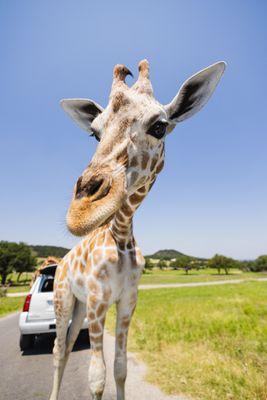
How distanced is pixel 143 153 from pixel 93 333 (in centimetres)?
189

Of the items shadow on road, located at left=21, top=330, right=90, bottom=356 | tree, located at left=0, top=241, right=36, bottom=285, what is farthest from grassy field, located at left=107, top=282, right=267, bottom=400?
tree, located at left=0, top=241, right=36, bottom=285

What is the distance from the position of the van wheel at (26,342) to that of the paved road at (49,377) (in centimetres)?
20

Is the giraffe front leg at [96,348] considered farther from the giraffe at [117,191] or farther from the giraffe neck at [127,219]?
the giraffe neck at [127,219]

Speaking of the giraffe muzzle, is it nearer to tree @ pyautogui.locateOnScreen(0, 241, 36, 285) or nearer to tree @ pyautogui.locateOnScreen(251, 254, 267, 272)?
tree @ pyautogui.locateOnScreen(0, 241, 36, 285)

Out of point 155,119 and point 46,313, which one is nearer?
point 155,119

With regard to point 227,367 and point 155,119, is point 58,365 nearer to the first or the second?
point 227,367

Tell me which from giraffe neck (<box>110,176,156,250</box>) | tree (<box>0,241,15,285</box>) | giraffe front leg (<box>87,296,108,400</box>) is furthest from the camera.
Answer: tree (<box>0,241,15,285</box>)

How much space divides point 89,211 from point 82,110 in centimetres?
209

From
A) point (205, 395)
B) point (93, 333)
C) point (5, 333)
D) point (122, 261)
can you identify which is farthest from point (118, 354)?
point (5, 333)

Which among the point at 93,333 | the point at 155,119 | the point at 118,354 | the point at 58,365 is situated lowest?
the point at 58,365

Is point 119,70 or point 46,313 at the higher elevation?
point 119,70

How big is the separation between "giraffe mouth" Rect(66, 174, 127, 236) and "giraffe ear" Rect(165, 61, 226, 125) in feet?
4.50

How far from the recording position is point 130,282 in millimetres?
2912

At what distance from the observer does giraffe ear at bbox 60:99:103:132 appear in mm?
3307
